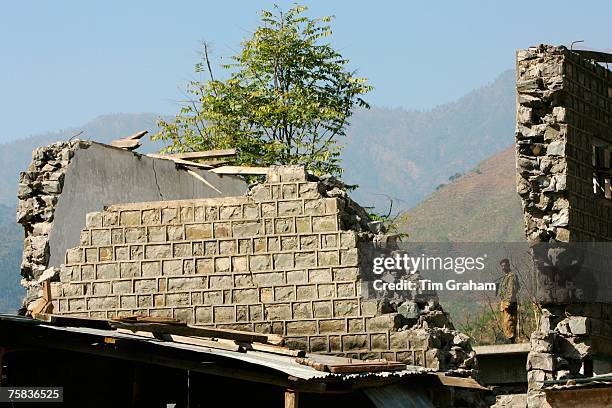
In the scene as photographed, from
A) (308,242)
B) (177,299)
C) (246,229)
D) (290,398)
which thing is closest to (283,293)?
(308,242)

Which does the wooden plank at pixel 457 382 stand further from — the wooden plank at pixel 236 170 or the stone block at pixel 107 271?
the stone block at pixel 107 271

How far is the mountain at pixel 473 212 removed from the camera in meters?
105

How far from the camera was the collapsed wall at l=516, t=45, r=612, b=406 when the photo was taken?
18.2 m

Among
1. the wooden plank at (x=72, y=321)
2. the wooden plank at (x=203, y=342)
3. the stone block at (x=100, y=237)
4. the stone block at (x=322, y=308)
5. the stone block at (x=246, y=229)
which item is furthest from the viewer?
the stone block at (x=100, y=237)

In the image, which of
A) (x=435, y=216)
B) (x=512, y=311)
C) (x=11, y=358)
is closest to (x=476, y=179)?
(x=435, y=216)

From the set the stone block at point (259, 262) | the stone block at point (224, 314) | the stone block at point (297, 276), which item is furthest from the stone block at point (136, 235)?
the stone block at point (297, 276)

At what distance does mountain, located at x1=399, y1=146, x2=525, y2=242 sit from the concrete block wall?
80.7 m

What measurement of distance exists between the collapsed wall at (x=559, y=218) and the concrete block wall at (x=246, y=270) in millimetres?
2369

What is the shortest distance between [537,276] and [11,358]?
7.61 m

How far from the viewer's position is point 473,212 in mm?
115750

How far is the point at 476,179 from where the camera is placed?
131250 millimetres

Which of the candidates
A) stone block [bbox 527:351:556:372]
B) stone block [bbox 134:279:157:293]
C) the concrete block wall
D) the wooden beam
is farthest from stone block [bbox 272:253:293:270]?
stone block [bbox 527:351:556:372]

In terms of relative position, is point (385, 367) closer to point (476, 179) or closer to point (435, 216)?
point (435, 216)

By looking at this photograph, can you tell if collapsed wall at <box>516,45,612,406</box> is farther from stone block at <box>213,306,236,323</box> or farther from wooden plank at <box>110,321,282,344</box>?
stone block at <box>213,306,236,323</box>
